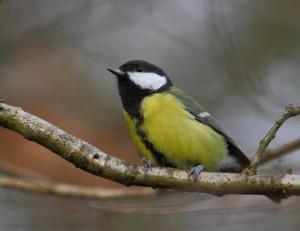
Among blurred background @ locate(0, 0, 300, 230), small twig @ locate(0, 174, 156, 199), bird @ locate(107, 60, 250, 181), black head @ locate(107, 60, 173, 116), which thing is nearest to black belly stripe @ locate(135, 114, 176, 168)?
bird @ locate(107, 60, 250, 181)

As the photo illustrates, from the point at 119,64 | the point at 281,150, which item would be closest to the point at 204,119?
the point at 281,150

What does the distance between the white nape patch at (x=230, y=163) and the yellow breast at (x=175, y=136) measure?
0.17 ft

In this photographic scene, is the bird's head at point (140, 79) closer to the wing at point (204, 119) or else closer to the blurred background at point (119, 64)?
the wing at point (204, 119)

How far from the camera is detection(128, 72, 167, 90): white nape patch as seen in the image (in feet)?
12.3

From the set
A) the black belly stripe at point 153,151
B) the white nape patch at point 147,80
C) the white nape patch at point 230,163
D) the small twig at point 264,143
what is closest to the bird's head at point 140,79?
the white nape patch at point 147,80

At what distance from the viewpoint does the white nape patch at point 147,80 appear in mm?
3738

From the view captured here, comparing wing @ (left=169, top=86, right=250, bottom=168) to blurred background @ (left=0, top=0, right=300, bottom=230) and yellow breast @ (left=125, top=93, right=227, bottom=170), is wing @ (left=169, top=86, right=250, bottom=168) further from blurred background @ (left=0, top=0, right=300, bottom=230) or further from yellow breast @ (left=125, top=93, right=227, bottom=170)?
blurred background @ (left=0, top=0, right=300, bottom=230)

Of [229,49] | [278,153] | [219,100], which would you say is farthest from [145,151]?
[219,100]

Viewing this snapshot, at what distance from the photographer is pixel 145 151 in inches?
134

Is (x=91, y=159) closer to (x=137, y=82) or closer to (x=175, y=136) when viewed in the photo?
(x=175, y=136)

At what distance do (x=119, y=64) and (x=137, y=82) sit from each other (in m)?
1.77

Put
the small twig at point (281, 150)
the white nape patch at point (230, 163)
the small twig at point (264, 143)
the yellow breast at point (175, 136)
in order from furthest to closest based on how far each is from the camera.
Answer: the white nape patch at point (230, 163)
the yellow breast at point (175, 136)
the small twig at point (281, 150)
the small twig at point (264, 143)

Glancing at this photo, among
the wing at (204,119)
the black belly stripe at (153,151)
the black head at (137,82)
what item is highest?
the black head at (137,82)

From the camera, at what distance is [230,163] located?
11.8 feet
